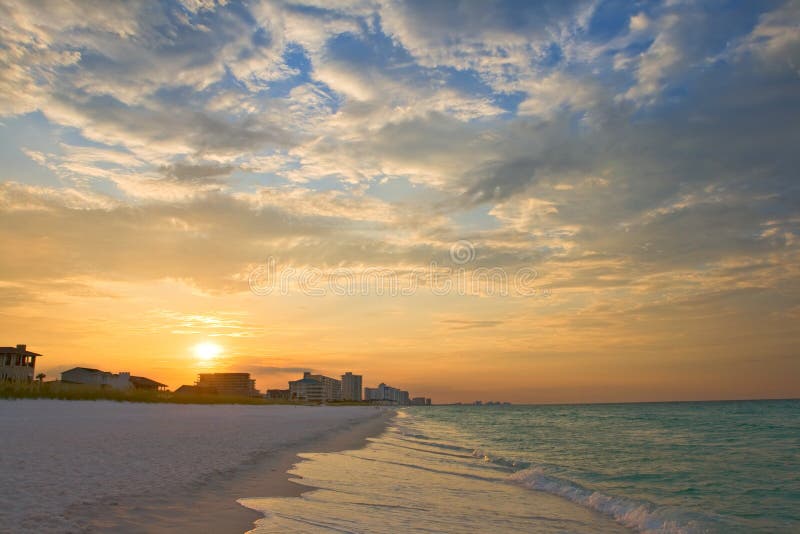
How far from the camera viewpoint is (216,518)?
8.80 metres

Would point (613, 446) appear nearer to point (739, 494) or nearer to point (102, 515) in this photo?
point (739, 494)

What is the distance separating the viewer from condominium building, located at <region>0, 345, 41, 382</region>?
5708 cm

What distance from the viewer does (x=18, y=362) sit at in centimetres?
5906

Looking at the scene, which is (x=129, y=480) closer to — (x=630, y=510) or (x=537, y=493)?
(x=537, y=493)

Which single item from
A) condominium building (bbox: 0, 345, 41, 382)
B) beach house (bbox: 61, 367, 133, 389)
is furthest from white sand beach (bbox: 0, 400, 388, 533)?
beach house (bbox: 61, 367, 133, 389)

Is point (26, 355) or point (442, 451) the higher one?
point (26, 355)

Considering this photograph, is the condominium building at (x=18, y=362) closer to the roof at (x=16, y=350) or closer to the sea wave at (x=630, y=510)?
the roof at (x=16, y=350)

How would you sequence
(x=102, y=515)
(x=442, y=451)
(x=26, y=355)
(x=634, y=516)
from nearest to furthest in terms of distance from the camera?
1. (x=102, y=515)
2. (x=634, y=516)
3. (x=442, y=451)
4. (x=26, y=355)

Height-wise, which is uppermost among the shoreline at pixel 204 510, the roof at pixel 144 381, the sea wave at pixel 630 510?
the roof at pixel 144 381

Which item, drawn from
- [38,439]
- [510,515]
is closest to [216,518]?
[510,515]

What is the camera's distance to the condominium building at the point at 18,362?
187 feet

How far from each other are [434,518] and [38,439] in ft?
43.3

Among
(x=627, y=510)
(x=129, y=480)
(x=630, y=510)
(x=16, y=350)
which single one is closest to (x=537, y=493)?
(x=627, y=510)

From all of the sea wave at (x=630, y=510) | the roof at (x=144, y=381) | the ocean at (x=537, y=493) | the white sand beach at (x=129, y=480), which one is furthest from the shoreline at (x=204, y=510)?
the roof at (x=144, y=381)
